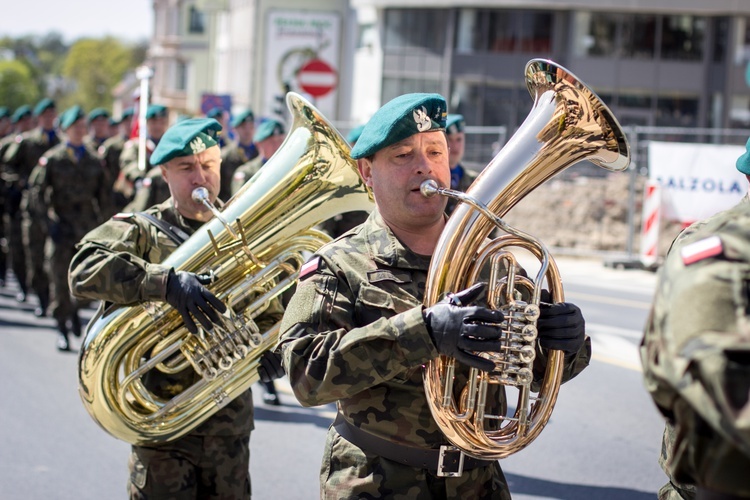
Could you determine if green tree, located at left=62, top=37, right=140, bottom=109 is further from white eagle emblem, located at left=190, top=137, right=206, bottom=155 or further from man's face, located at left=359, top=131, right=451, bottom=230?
man's face, located at left=359, top=131, right=451, bottom=230

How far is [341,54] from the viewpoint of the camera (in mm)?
49812

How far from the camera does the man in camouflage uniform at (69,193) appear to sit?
10.8 m

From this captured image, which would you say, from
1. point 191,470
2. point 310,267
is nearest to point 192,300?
point 191,470

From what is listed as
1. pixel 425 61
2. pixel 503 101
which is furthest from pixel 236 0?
pixel 503 101

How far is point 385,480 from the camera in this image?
3.12 m

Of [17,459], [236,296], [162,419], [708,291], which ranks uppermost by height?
[708,291]

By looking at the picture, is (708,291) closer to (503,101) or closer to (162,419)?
(162,419)

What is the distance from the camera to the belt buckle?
10.3 feet

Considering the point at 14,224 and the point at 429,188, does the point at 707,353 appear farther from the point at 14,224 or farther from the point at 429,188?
the point at 14,224

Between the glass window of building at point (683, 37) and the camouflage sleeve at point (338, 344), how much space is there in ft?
131

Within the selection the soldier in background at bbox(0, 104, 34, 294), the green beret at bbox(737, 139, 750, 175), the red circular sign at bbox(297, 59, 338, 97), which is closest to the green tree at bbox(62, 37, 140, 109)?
the red circular sign at bbox(297, 59, 338, 97)

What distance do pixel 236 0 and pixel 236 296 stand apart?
60.1m

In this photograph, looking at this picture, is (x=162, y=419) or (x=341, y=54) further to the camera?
(x=341, y=54)

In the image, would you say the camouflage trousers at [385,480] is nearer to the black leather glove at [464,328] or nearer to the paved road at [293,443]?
the black leather glove at [464,328]
